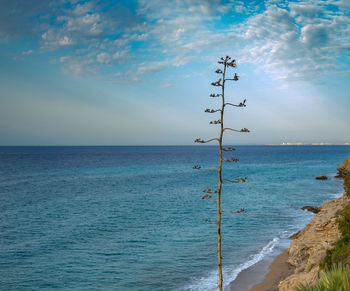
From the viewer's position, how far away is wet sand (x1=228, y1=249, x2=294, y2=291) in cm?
1628

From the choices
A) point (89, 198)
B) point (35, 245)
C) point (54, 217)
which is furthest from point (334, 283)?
point (89, 198)

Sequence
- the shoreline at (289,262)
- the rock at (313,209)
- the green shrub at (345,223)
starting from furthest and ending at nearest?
the rock at (313,209) → the shoreline at (289,262) → the green shrub at (345,223)

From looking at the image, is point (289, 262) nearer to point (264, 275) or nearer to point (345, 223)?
point (264, 275)

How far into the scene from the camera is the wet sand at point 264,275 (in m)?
16.3

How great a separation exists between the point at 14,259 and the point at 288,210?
31.1 meters

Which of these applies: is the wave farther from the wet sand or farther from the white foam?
the wet sand

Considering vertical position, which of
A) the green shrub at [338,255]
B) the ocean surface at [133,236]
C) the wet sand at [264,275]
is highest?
the green shrub at [338,255]

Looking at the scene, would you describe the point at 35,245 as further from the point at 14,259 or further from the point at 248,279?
the point at 248,279

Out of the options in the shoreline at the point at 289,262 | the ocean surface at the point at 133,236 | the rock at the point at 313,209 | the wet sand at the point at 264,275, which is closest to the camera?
the shoreline at the point at 289,262

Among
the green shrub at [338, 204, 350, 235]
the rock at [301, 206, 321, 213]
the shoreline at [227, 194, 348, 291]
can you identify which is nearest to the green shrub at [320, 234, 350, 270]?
the shoreline at [227, 194, 348, 291]

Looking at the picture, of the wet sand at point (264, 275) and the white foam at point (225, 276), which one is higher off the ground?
the wet sand at point (264, 275)

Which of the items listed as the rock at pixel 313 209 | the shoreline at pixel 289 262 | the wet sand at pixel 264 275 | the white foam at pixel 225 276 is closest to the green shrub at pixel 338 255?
the shoreline at pixel 289 262

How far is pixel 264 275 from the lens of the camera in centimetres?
1777

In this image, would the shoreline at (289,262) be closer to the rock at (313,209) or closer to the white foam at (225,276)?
the white foam at (225,276)
